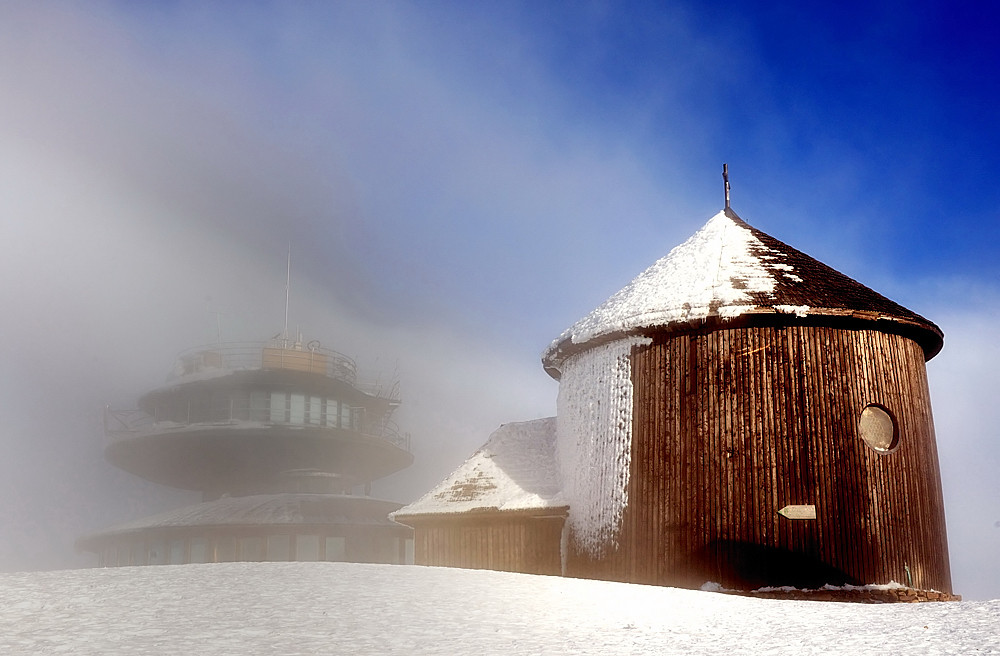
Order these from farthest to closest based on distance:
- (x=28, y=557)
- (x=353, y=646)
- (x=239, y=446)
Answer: (x=28, y=557) → (x=239, y=446) → (x=353, y=646)

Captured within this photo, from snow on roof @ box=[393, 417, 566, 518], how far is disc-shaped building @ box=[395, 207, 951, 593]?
1.72m

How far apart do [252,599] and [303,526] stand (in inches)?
887

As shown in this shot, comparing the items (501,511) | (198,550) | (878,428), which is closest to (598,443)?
(501,511)

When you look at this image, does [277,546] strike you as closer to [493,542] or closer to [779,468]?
[493,542]

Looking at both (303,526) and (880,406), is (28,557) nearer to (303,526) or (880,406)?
(303,526)

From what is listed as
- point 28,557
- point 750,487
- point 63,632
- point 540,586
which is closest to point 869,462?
point 750,487

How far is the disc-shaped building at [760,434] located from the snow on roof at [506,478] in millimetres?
1725

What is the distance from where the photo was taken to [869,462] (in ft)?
52.4

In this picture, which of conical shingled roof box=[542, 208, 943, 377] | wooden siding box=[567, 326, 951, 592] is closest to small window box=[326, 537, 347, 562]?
conical shingled roof box=[542, 208, 943, 377]

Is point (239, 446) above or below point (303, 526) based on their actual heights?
above

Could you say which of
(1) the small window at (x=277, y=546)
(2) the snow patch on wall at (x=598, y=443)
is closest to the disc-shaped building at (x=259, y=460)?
(1) the small window at (x=277, y=546)

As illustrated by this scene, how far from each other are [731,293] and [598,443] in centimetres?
409

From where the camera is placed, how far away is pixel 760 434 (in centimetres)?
1606

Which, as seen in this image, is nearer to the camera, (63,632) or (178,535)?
(63,632)
